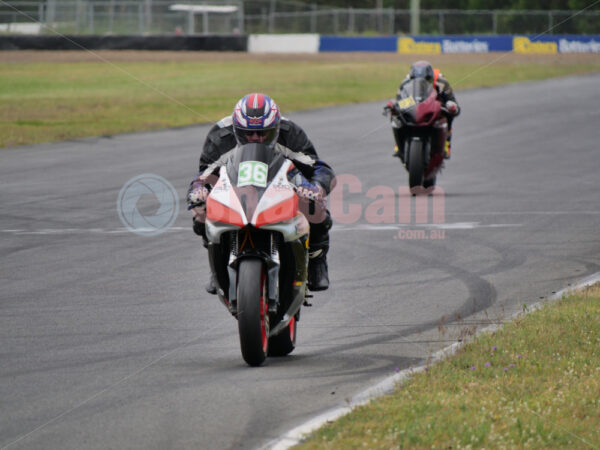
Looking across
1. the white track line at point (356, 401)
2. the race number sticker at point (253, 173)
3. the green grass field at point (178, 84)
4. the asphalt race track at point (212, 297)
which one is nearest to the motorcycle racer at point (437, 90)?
the asphalt race track at point (212, 297)

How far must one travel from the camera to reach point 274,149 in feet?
22.2

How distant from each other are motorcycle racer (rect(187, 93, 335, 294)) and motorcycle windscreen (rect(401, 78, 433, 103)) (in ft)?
26.4

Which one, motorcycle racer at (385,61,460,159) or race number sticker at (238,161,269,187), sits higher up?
motorcycle racer at (385,61,460,159)

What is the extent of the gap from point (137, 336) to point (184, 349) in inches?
20.7

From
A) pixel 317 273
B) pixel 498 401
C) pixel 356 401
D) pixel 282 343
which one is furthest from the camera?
pixel 317 273

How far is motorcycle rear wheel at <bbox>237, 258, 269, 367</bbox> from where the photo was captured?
6.21 m

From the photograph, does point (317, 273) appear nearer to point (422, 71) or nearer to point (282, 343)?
point (282, 343)

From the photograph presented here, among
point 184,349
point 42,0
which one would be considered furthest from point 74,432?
point 42,0

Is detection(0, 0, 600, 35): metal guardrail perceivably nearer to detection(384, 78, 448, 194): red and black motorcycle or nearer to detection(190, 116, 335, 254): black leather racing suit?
detection(384, 78, 448, 194): red and black motorcycle

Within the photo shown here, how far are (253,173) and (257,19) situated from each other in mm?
48350

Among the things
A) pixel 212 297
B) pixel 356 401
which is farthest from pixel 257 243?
pixel 212 297

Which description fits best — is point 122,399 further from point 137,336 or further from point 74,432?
point 137,336

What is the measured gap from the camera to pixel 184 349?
7176 mm

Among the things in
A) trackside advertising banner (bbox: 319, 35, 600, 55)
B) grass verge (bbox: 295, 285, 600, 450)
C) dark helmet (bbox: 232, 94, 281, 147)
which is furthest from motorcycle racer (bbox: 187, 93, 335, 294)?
trackside advertising banner (bbox: 319, 35, 600, 55)
